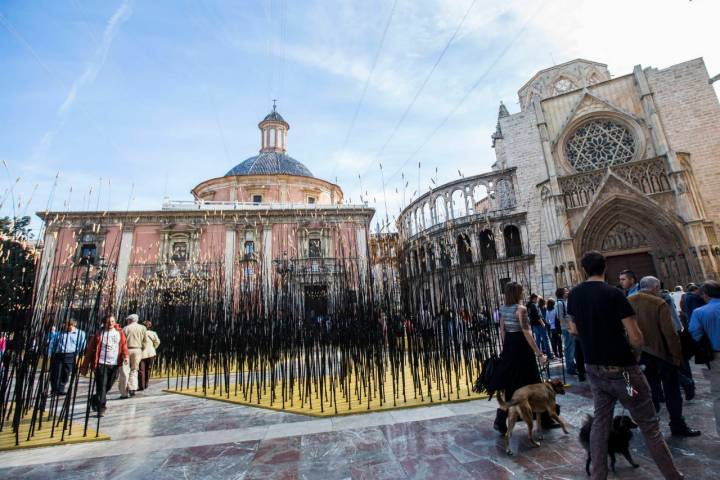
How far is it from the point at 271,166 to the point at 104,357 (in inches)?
887

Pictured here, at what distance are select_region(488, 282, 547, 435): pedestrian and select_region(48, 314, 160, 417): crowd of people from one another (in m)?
4.23

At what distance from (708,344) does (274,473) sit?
3.48 metres

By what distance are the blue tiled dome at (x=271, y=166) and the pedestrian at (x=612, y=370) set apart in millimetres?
23861

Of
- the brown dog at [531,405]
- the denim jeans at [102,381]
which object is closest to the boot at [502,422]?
the brown dog at [531,405]

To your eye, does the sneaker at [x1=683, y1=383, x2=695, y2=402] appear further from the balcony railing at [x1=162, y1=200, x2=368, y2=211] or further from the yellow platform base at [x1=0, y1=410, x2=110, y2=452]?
the balcony railing at [x1=162, y1=200, x2=368, y2=211]

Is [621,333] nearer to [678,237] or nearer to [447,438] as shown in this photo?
[447,438]

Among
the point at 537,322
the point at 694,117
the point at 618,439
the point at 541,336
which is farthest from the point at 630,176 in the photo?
the point at 618,439

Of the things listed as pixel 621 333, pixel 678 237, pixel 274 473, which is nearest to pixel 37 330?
pixel 274 473

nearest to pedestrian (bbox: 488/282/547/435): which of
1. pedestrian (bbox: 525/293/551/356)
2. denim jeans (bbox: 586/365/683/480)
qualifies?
denim jeans (bbox: 586/365/683/480)

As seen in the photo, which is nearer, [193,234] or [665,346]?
[665,346]

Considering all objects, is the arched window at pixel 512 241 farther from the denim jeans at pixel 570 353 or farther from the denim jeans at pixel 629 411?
the denim jeans at pixel 629 411

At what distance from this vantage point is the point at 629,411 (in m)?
1.96

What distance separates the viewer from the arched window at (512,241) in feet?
64.2

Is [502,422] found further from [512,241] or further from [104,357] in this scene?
[512,241]
